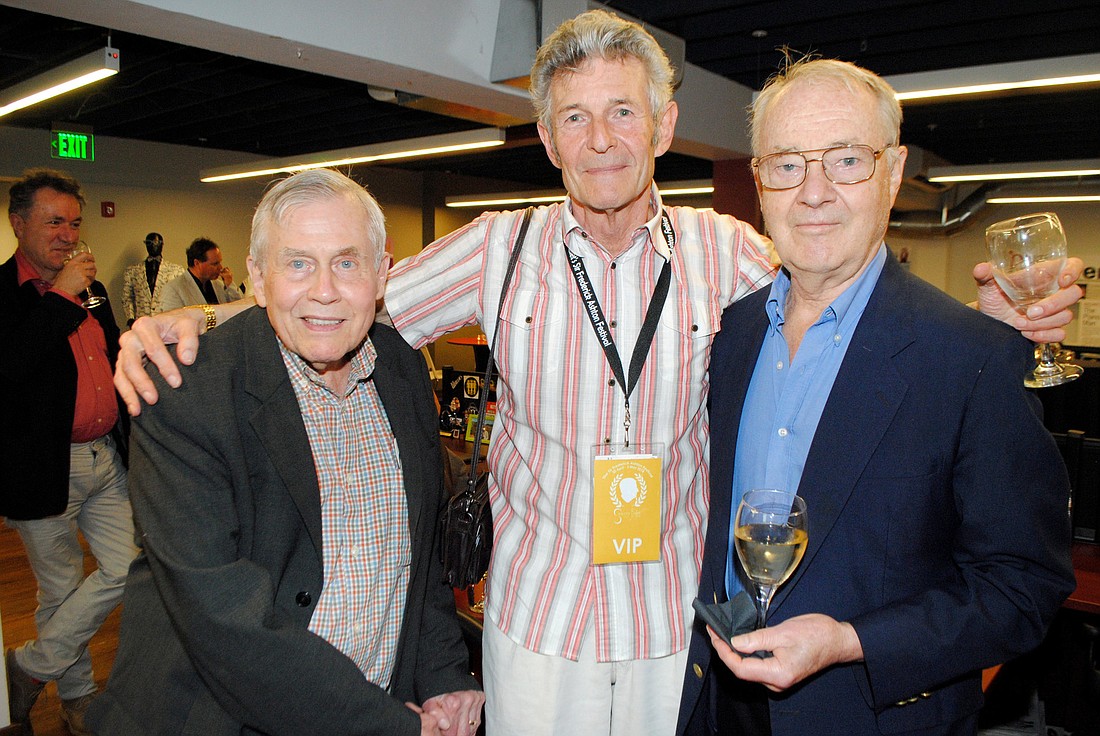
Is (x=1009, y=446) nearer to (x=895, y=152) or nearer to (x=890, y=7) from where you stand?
(x=895, y=152)

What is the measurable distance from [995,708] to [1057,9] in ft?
16.3

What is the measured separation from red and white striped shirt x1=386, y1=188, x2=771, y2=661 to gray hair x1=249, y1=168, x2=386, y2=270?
38cm

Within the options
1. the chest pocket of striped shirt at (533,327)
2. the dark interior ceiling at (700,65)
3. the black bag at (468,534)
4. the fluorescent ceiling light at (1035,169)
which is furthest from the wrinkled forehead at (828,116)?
the fluorescent ceiling light at (1035,169)

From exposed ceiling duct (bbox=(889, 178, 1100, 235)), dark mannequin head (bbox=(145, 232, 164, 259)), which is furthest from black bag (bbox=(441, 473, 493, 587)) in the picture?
exposed ceiling duct (bbox=(889, 178, 1100, 235))

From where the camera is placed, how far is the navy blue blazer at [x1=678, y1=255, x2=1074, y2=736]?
1.28 metres

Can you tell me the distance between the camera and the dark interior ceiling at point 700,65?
5859 millimetres

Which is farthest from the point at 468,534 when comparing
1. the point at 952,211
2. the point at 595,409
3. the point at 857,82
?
the point at 952,211

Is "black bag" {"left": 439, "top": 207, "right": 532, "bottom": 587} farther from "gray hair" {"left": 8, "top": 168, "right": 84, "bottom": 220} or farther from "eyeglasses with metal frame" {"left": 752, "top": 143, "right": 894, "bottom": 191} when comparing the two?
"gray hair" {"left": 8, "top": 168, "right": 84, "bottom": 220}

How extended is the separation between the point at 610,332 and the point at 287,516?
0.83 m

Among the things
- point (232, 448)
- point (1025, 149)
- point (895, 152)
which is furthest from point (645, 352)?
point (1025, 149)

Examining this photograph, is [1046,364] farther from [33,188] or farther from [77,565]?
[33,188]

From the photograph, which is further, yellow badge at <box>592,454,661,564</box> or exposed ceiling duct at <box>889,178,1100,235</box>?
exposed ceiling duct at <box>889,178,1100,235</box>

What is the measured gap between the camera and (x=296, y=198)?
5.26ft

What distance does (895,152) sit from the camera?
58.9 inches
